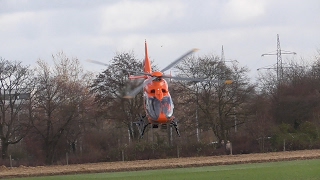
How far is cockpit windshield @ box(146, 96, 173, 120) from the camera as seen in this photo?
46.7m

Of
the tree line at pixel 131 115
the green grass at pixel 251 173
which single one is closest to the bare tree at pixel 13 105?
the tree line at pixel 131 115

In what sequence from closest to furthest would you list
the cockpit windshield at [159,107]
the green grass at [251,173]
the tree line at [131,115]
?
the green grass at [251,173] < the cockpit windshield at [159,107] < the tree line at [131,115]

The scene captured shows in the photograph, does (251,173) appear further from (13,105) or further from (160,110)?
(13,105)

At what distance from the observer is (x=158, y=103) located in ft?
153

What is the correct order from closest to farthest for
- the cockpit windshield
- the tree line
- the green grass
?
the green grass < the cockpit windshield < the tree line

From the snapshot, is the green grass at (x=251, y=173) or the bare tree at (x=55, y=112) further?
the bare tree at (x=55, y=112)

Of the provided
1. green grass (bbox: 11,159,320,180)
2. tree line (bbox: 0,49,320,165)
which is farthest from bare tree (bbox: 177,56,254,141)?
green grass (bbox: 11,159,320,180)

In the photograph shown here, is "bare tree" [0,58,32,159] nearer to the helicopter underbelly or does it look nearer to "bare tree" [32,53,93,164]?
"bare tree" [32,53,93,164]

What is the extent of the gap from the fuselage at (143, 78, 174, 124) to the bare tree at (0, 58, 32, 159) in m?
30.0

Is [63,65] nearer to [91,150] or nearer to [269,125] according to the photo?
[91,150]

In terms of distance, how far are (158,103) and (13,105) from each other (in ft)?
109

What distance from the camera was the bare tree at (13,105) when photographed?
246 feet

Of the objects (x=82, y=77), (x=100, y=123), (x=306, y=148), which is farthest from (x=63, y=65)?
(x=306, y=148)

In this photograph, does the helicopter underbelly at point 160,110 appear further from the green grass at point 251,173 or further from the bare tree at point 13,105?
the bare tree at point 13,105
